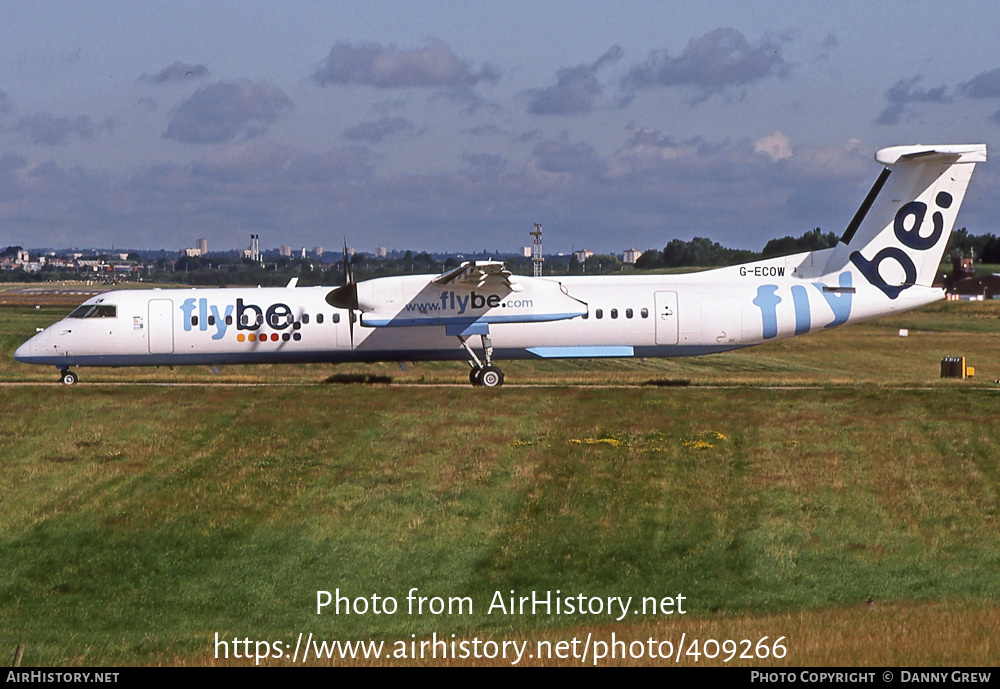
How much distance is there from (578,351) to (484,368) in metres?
3.29

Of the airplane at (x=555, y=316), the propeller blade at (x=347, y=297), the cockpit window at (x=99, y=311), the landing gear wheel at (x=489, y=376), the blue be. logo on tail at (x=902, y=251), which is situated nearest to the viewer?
the propeller blade at (x=347, y=297)

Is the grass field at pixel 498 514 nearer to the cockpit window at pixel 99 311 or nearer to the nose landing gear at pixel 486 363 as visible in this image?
the nose landing gear at pixel 486 363

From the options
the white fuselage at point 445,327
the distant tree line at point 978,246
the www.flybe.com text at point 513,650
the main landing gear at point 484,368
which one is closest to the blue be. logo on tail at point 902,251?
the white fuselage at point 445,327

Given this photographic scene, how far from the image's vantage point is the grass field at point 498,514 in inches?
781

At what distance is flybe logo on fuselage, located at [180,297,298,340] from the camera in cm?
3666

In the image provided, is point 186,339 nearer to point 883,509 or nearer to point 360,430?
point 360,430

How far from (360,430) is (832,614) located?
14688 millimetres

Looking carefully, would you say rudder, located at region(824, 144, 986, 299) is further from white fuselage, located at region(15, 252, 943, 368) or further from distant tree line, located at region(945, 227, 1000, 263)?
distant tree line, located at region(945, 227, 1000, 263)

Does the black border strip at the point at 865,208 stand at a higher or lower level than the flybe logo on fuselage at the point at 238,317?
higher

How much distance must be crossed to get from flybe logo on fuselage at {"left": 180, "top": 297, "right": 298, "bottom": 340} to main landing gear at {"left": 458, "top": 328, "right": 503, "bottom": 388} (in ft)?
19.6

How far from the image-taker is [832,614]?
1952cm

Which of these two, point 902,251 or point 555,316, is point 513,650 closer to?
point 555,316

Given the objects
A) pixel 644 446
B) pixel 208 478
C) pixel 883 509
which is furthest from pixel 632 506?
pixel 208 478

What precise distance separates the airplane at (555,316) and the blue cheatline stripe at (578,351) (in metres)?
0.05
